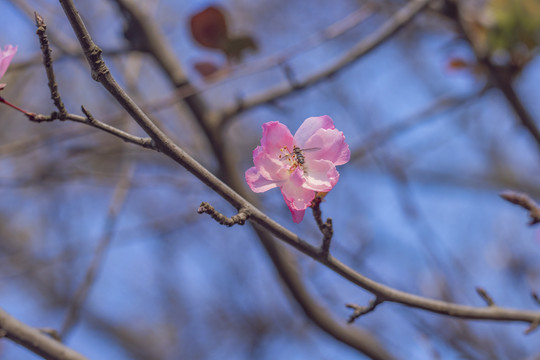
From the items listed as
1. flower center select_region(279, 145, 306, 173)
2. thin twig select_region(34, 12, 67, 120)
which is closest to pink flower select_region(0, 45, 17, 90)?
thin twig select_region(34, 12, 67, 120)

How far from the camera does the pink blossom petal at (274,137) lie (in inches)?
41.5

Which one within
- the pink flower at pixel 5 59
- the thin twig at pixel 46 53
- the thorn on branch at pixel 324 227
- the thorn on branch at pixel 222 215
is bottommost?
the thorn on branch at pixel 324 227

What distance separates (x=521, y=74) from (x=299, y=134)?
175 centimetres

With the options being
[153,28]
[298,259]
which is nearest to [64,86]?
[153,28]

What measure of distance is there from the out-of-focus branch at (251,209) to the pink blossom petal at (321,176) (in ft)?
0.39

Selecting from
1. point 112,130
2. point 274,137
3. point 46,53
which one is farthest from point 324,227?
point 46,53

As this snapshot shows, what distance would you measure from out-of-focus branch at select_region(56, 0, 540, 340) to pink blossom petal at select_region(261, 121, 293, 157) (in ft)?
0.64

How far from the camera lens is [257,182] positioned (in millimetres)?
1049

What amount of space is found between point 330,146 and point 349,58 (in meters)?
1.13

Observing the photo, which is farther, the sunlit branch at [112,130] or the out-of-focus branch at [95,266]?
the out-of-focus branch at [95,266]

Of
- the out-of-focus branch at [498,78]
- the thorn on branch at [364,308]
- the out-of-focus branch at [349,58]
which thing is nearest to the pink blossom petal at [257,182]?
the thorn on branch at [364,308]

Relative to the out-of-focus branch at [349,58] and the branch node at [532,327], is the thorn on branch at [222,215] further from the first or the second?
the out-of-focus branch at [349,58]

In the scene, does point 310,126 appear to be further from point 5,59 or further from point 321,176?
point 5,59

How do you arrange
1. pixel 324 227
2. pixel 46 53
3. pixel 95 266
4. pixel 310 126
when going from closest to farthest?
pixel 46 53 → pixel 324 227 → pixel 310 126 → pixel 95 266
